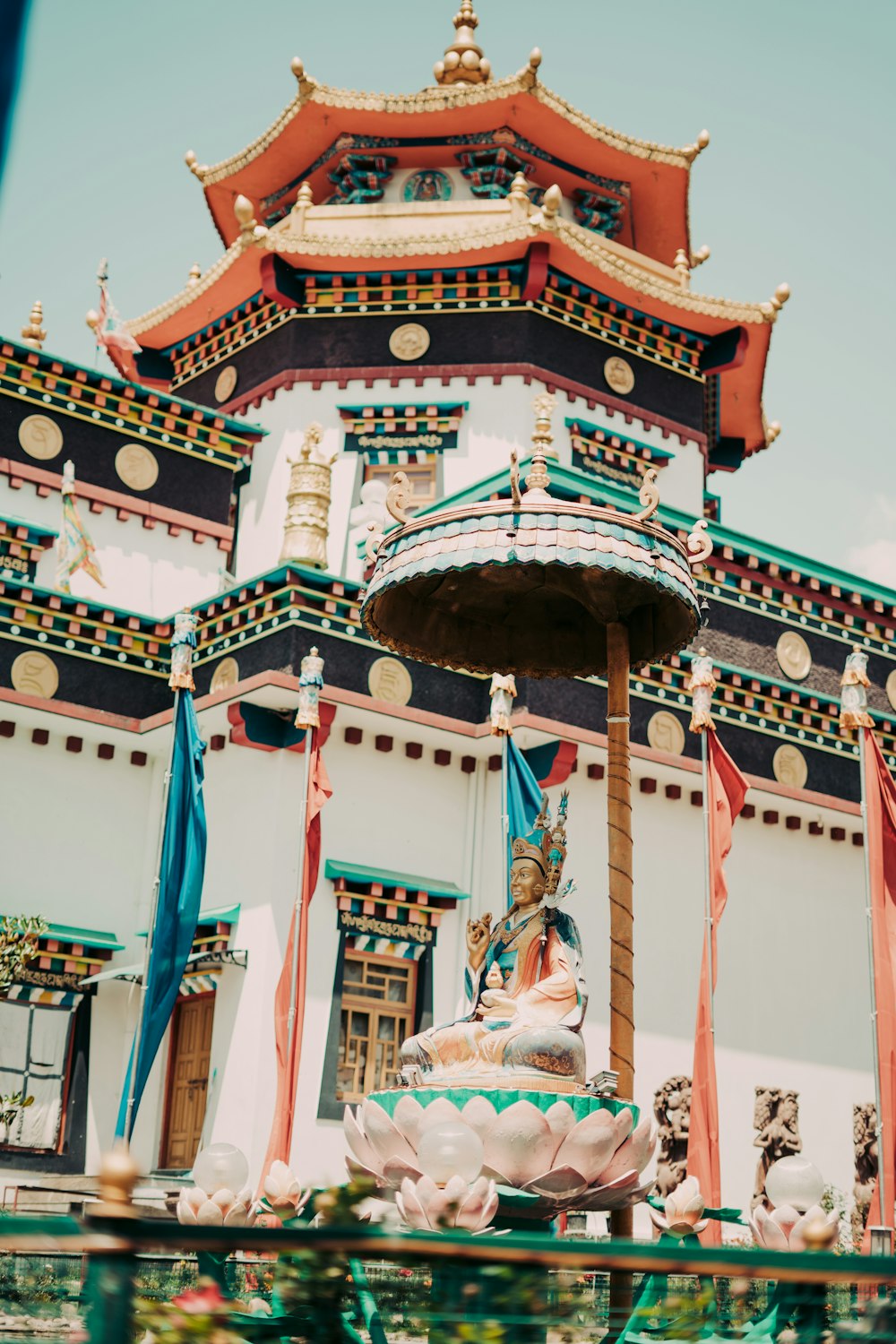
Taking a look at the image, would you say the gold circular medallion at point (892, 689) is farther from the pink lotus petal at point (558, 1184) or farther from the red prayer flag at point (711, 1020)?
the pink lotus petal at point (558, 1184)

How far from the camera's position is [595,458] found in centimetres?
2153

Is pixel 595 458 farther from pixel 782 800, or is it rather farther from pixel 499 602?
pixel 499 602

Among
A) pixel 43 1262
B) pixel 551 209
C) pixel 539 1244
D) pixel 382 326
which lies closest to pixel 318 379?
pixel 382 326

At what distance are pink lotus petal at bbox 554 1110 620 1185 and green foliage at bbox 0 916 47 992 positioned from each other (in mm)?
8991

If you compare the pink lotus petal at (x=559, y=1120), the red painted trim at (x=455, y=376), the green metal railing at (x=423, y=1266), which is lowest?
the green metal railing at (x=423, y=1266)

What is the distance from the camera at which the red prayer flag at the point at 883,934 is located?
13.3 meters

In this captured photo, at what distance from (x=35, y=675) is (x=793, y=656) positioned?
9874 mm

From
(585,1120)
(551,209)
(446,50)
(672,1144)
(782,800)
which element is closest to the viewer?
(585,1120)

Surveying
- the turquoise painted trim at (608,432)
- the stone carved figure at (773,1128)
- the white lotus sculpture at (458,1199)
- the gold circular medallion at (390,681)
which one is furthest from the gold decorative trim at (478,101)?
the white lotus sculpture at (458,1199)

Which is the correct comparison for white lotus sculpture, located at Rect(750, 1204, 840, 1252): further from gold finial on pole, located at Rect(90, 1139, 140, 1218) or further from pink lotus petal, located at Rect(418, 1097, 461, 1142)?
gold finial on pole, located at Rect(90, 1139, 140, 1218)

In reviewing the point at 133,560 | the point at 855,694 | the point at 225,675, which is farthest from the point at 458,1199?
the point at 133,560

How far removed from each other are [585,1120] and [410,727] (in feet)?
33.2

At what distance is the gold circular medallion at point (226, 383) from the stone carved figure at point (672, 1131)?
1218 centimetres

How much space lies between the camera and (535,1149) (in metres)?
7.47
